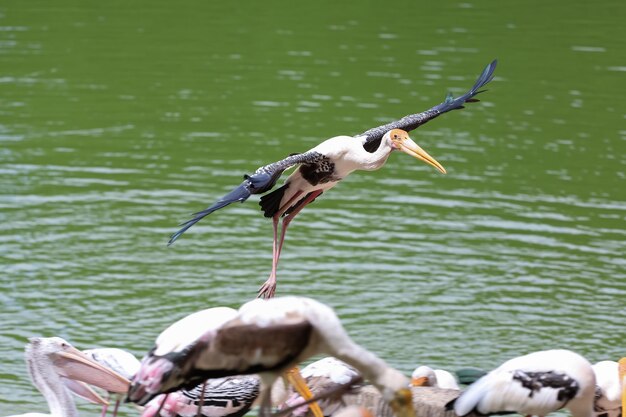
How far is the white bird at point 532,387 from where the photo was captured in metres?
6.47

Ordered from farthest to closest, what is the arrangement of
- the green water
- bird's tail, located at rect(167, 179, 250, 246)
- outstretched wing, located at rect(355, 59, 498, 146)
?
the green water, outstretched wing, located at rect(355, 59, 498, 146), bird's tail, located at rect(167, 179, 250, 246)

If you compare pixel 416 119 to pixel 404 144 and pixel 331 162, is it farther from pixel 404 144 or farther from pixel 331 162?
pixel 331 162

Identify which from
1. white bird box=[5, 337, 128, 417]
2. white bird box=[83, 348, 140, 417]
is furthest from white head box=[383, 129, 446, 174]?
white bird box=[5, 337, 128, 417]

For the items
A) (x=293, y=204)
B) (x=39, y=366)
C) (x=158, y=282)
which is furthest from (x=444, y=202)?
(x=39, y=366)

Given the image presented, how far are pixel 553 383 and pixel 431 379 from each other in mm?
1510

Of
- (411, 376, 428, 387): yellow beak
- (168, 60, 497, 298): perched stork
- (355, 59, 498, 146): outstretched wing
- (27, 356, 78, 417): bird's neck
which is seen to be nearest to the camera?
(27, 356, 78, 417): bird's neck

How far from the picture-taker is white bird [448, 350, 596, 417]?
647 cm

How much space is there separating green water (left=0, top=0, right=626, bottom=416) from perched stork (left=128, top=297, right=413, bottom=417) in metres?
2.75

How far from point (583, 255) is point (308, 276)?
2.53 meters

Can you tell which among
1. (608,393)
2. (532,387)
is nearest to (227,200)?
(532,387)

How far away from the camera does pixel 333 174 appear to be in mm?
8625

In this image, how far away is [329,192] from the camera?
1330 centimetres

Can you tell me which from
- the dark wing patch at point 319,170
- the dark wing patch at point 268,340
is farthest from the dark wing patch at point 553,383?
the dark wing patch at point 319,170

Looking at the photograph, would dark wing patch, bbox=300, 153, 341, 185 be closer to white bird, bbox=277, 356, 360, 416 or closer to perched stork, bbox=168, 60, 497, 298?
perched stork, bbox=168, 60, 497, 298
